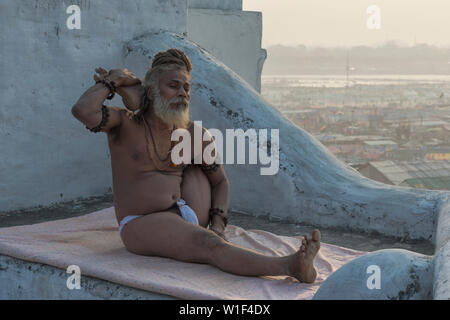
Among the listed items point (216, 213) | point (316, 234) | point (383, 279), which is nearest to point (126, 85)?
point (216, 213)

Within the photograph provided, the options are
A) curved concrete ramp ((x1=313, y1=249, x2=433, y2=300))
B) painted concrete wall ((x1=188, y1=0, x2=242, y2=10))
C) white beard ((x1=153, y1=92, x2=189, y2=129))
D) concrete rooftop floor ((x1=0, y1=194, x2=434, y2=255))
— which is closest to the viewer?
curved concrete ramp ((x1=313, y1=249, x2=433, y2=300))

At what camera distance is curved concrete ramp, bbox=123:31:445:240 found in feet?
13.3

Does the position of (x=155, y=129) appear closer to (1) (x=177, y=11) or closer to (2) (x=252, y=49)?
(1) (x=177, y=11)

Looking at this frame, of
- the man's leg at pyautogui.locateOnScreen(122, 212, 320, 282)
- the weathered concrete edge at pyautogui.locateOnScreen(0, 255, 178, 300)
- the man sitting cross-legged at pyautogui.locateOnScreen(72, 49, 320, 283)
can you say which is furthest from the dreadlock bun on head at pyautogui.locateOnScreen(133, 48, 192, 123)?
the weathered concrete edge at pyautogui.locateOnScreen(0, 255, 178, 300)

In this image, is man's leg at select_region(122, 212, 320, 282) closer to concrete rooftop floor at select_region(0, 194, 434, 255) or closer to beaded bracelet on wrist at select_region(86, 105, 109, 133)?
beaded bracelet on wrist at select_region(86, 105, 109, 133)

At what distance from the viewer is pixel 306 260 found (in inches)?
111

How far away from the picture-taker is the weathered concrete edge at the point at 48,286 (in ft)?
9.34

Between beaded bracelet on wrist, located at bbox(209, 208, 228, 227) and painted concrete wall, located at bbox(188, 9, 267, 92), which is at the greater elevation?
painted concrete wall, located at bbox(188, 9, 267, 92)

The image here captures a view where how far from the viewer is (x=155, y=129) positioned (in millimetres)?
3324

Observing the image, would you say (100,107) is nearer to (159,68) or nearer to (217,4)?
(159,68)

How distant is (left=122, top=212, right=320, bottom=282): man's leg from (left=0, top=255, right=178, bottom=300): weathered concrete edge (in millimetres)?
350

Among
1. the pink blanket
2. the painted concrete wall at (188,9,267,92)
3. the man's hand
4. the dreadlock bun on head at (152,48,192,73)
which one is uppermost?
the painted concrete wall at (188,9,267,92)

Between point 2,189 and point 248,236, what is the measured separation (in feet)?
6.03
